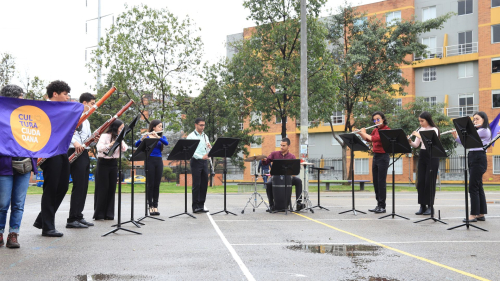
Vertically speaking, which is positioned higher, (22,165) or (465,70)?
(465,70)

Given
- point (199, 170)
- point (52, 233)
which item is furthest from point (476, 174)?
point (52, 233)

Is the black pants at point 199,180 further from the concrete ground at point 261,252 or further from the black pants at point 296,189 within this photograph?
the concrete ground at point 261,252

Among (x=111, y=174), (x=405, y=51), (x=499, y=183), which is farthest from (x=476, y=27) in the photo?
(x=111, y=174)

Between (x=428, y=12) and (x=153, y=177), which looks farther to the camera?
(x=428, y=12)

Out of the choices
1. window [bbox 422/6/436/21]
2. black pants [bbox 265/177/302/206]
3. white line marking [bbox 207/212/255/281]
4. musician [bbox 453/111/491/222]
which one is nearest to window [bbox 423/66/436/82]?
window [bbox 422/6/436/21]

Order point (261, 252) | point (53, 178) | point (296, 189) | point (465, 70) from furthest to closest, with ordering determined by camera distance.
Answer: point (465, 70)
point (296, 189)
point (53, 178)
point (261, 252)

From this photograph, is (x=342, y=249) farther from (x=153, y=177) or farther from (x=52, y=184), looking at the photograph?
(x=153, y=177)

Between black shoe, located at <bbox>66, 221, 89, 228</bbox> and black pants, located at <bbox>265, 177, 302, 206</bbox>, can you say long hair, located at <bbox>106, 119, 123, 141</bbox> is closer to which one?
black shoe, located at <bbox>66, 221, 89, 228</bbox>

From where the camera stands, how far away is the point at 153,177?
37.4 feet

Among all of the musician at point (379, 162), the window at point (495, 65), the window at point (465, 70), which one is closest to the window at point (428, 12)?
the window at point (465, 70)

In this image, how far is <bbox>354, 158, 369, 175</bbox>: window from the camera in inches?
2147

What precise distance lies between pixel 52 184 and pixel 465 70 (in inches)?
1832

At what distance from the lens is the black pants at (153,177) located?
11.4m

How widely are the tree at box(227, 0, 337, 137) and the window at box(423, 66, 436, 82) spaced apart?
25.0 m
